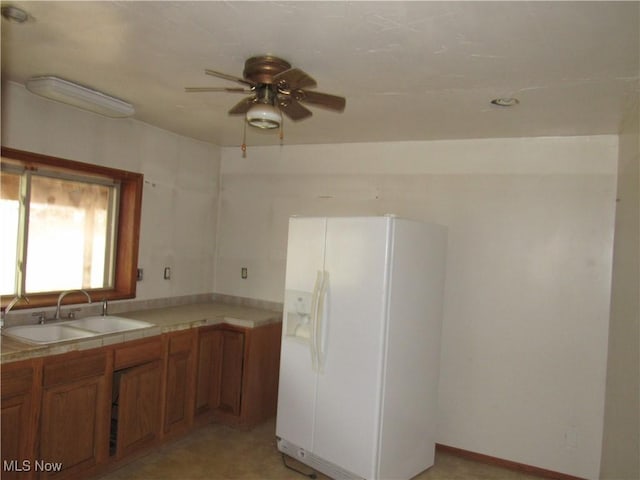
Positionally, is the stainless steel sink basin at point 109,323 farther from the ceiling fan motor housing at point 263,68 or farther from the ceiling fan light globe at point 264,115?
the ceiling fan motor housing at point 263,68

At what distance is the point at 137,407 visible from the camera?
2906 mm

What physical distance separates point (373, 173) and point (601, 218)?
5.52 ft

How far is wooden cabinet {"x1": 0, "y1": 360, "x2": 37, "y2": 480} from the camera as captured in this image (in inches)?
85.0

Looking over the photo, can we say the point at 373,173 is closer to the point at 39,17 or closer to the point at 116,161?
the point at 116,161

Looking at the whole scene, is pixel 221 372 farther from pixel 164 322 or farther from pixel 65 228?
pixel 65 228

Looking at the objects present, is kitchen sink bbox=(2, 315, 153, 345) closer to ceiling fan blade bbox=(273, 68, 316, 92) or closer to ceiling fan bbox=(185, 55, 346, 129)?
ceiling fan bbox=(185, 55, 346, 129)

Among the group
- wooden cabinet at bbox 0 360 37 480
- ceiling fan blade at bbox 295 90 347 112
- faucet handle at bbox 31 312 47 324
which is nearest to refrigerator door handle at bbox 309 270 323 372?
ceiling fan blade at bbox 295 90 347 112

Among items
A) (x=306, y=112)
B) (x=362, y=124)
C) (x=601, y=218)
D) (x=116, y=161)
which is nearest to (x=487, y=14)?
(x=306, y=112)

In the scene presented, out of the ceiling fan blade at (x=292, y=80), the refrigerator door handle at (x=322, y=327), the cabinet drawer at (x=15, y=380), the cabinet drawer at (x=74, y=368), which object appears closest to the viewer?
the ceiling fan blade at (x=292, y=80)

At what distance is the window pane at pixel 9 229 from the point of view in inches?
112

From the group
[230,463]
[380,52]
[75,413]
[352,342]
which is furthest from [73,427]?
[380,52]

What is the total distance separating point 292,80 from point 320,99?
195 mm

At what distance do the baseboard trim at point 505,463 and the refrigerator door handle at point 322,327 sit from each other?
1.34 m

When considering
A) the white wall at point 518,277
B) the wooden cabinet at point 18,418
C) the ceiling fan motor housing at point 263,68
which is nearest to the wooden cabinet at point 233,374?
the wooden cabinet at point 18,418
